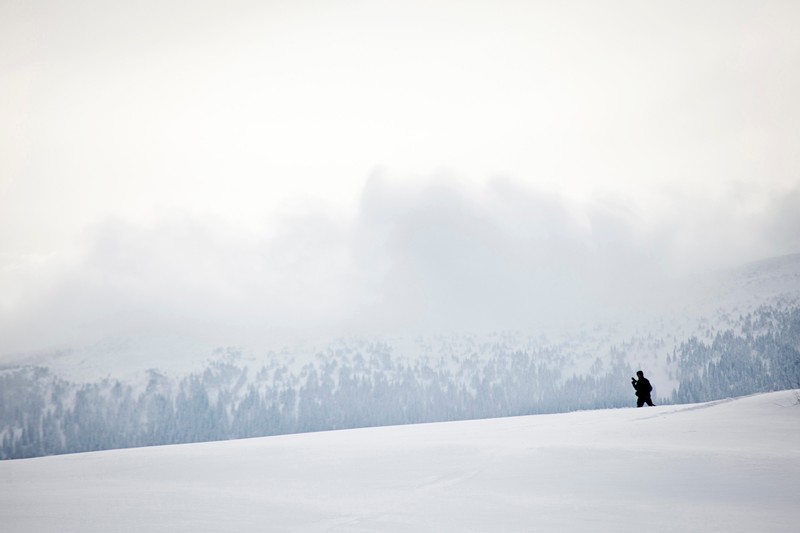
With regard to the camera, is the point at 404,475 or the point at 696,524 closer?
the point at 696,524

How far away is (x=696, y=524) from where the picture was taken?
5473 millimetres

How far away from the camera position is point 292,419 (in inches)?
7830

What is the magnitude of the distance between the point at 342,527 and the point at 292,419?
20104 cm

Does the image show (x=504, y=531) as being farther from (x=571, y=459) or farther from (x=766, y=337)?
(x=766, y=337)

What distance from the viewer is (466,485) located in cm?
746

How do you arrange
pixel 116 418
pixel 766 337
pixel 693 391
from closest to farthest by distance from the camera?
pixel 693 391 < pixel 766 337 < pixel 116 418

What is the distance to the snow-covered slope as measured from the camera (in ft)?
19.5

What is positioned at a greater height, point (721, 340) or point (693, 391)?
point (721, 340)

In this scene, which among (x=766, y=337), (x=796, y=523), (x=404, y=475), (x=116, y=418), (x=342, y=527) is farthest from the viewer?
(x=116, y=418)

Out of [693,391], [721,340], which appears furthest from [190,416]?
[721,340]

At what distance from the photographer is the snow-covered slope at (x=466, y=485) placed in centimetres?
594

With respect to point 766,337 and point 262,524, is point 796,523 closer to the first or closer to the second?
point 262,524

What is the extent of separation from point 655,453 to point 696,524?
9.95 ft

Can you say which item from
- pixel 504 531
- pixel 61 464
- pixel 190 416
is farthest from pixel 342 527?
pixel 190 416
